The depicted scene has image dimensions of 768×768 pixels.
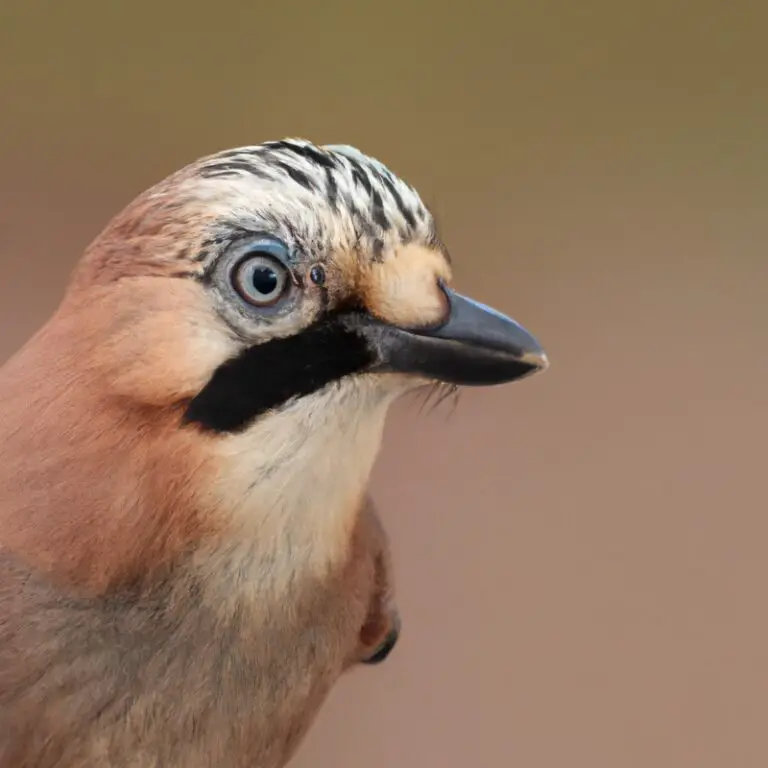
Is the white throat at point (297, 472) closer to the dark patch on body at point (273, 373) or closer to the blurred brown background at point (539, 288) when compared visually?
the dark patch on body at point (273, 373)

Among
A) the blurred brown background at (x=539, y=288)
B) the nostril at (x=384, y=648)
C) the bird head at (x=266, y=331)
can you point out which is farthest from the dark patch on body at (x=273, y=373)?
Answer: the blurred brown background at (x=539, y=288)

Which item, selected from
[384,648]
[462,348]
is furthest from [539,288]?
[462,348]

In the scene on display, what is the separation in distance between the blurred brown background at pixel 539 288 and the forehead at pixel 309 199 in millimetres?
873

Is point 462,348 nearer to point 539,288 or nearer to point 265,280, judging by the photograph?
point 265,280

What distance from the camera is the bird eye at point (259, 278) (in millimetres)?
655

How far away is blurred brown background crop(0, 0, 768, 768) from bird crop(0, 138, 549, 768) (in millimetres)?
878

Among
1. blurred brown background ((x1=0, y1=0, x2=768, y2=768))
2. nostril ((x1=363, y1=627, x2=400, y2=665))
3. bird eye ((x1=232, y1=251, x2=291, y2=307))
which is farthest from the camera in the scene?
blurred brown background ((x1=0, y1=0, x2=768, y2=768))

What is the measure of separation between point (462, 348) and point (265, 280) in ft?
0.56

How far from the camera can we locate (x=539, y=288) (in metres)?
1.66

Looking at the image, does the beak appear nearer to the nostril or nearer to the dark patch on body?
the dark patch on body

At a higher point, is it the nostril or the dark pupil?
the dark pupil

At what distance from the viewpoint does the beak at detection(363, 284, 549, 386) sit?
0.69m

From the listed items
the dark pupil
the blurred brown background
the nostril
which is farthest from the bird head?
the blurred brown background

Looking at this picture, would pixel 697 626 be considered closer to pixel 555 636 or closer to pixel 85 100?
pixel 555 636
